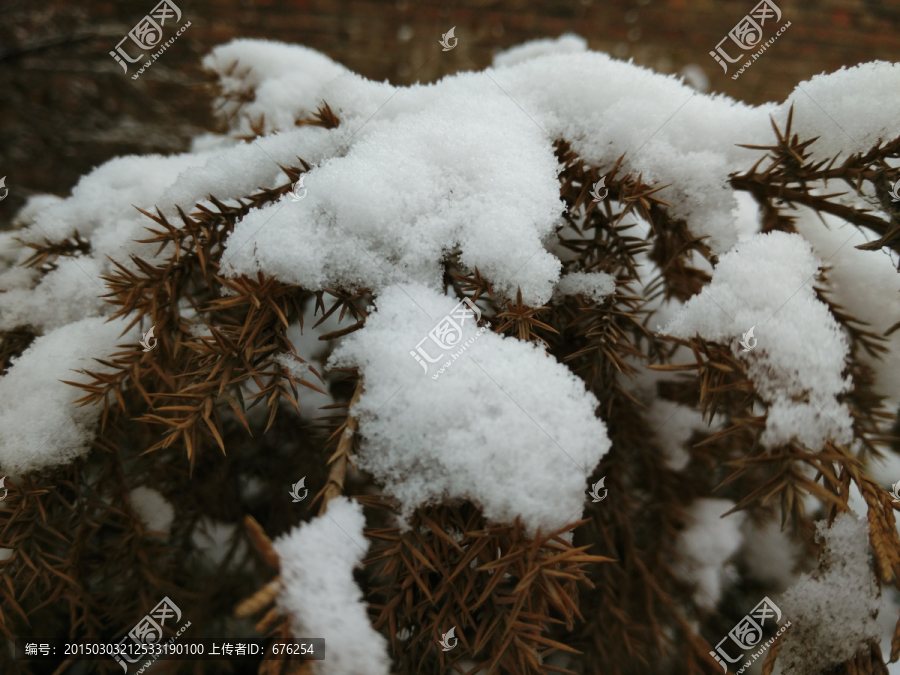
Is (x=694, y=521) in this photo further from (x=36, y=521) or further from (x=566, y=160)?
(x=36, y=521)

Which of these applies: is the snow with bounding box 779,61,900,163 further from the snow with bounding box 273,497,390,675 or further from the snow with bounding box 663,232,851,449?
the snow with bounding box 273,497,390,675

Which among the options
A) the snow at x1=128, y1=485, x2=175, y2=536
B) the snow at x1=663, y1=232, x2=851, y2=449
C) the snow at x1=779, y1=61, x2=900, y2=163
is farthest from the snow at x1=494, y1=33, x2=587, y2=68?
the snow at x1=128, y1=485, x2=175, y2=536

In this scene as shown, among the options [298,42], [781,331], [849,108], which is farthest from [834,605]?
[298,42]

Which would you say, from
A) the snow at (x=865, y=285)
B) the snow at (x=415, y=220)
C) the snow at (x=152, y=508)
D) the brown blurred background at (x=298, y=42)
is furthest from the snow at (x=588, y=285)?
the brown blurred background at (x=298, y=42)

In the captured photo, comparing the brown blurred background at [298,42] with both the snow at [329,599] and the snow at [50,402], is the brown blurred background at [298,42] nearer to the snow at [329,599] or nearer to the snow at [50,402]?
the snow at [50,402]

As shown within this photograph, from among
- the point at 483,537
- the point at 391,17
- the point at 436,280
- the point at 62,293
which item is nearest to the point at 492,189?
the point at 436,280

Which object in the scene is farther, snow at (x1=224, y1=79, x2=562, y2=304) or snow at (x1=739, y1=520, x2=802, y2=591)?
snow at (x1=739, y1=520, x2=802, y2=591)
